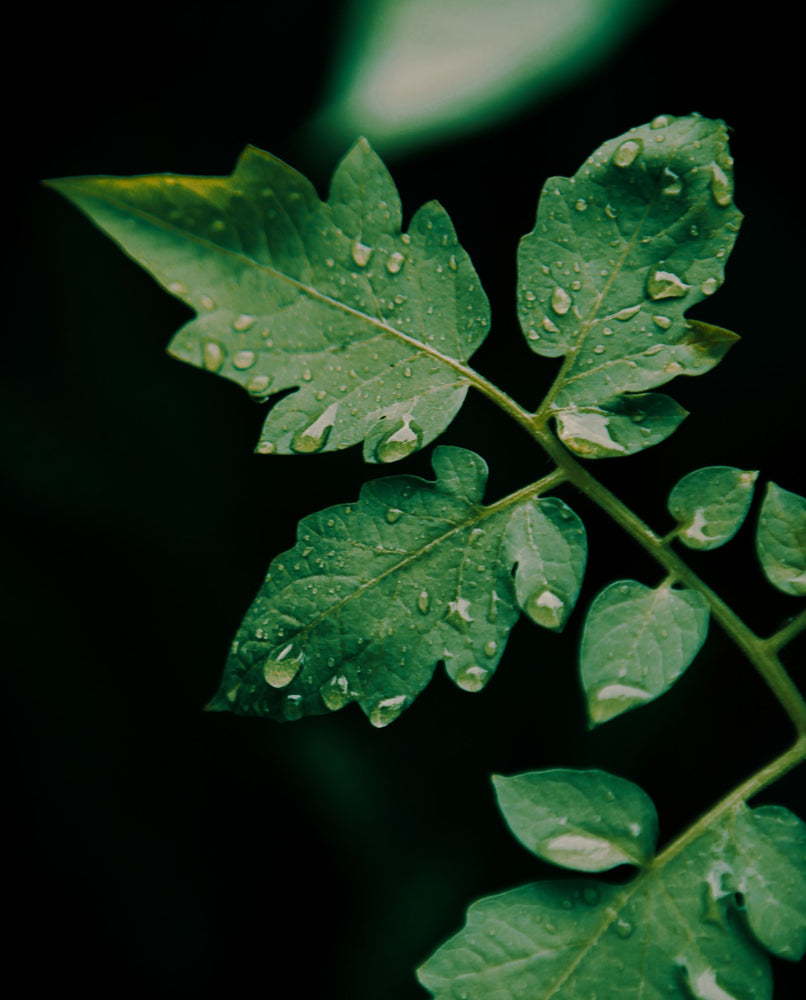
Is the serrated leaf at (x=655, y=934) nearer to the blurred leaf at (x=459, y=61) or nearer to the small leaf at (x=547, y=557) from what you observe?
the small leaf at (x=547, y=557)

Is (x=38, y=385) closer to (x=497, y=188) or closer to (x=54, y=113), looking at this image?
Result: (x=54, y=113)

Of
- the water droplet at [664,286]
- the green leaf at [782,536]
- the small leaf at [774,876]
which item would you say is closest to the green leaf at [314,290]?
the water droplet at [664,286]

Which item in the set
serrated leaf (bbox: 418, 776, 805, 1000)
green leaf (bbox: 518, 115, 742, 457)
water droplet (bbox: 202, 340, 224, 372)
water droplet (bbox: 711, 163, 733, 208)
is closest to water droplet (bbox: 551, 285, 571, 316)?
green leaf (bbox: 518, 115, 742, 457)

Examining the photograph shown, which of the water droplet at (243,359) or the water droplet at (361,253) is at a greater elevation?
the water droplet at (361,253)

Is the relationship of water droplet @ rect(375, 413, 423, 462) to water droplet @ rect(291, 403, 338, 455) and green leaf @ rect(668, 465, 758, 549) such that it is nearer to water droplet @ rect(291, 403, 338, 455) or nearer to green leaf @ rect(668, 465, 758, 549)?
water droplet @ rect(291, 403, 338, 455)

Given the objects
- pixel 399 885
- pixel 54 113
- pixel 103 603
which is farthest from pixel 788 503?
pixel 54 113

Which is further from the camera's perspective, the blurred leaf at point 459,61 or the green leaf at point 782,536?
the blurred leaf at point 459,61

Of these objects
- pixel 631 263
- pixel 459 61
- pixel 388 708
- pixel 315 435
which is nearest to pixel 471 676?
pixel 388 708
